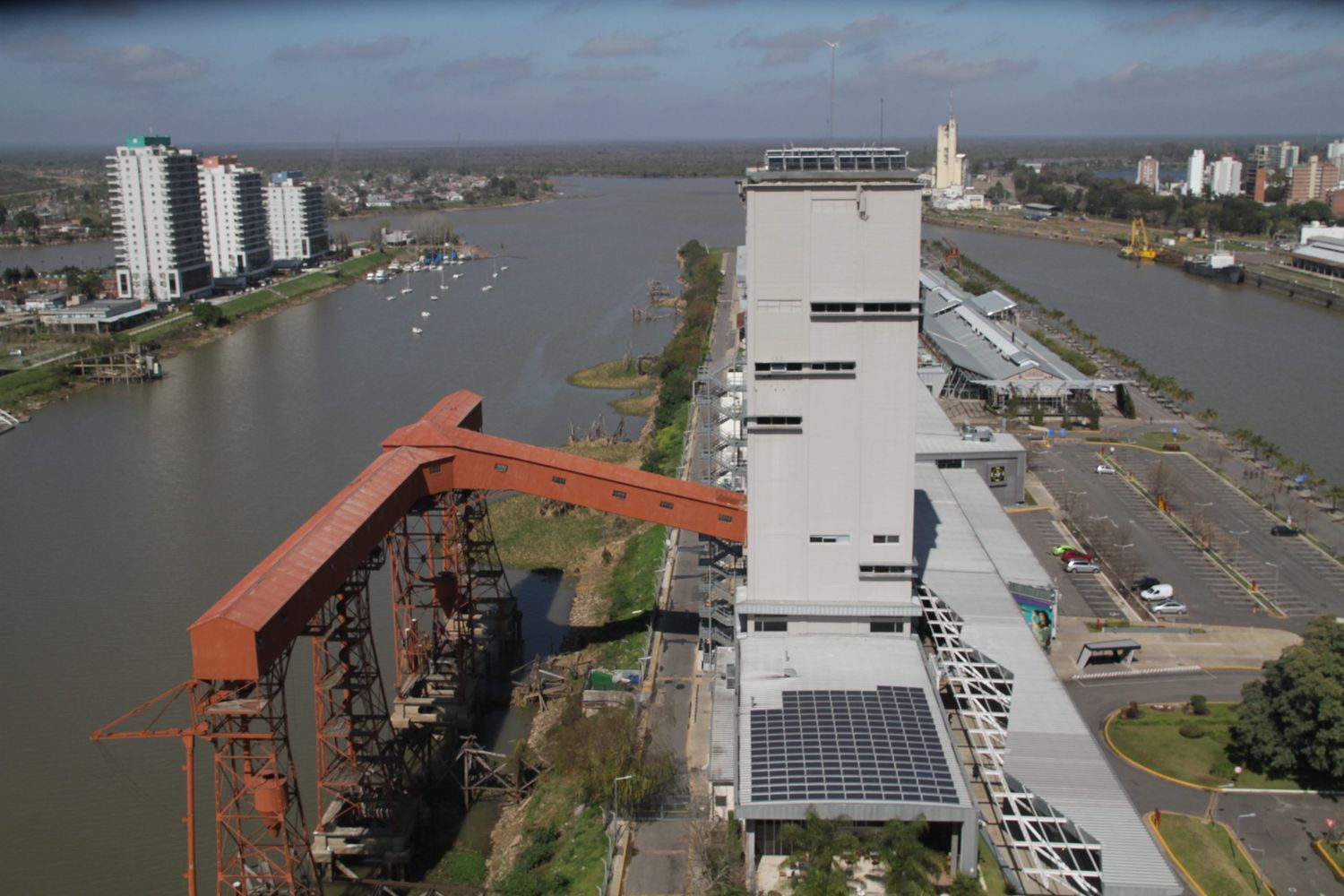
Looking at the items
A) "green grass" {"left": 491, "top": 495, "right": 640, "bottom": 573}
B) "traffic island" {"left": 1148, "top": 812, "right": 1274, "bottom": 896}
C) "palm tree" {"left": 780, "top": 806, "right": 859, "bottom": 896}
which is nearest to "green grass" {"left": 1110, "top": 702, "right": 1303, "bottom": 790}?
"traffic island" {"left": 1148, "top": 812, "right": 1274, "bottom": 896}

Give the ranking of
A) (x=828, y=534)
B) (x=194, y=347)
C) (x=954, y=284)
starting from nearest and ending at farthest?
(x=828, y=534) → (x=194, y=347) → (x=954, y=284)

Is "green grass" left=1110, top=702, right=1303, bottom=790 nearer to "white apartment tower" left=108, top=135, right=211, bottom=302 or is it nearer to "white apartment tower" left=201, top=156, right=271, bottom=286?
"white apartment tower" left=108, top=135, right=211, bottom=302

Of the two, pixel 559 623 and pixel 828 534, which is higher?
pixel 828 534

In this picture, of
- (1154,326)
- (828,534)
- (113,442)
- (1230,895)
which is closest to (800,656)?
(828,534)

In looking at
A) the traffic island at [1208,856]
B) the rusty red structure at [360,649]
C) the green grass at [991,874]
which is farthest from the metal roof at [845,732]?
the rusty red structure at [360,649]

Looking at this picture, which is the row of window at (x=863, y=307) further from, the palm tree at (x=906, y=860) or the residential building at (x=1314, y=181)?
the residential building at (x=1314, y=181)

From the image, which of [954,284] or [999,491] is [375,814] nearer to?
[999,491]

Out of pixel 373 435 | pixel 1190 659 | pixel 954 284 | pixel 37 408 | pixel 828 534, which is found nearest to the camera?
pixel 828 534
